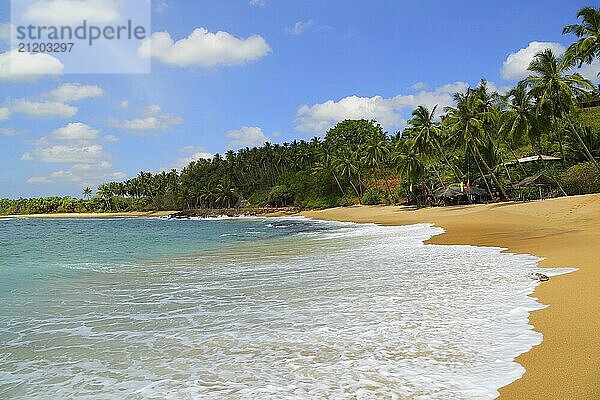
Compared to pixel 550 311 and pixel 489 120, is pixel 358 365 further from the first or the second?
pixel 489 120

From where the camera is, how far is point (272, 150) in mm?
98875

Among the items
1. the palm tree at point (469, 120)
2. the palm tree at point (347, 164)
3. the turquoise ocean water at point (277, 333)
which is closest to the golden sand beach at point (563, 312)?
the turquoise ocean water at point (277, 333)

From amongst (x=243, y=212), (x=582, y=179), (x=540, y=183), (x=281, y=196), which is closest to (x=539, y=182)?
(x=540, y=183)

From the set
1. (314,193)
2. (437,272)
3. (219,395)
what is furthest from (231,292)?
(314,193)

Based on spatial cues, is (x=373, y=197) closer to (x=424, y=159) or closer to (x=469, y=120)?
(x=424, y=159)

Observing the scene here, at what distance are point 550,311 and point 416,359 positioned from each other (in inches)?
119

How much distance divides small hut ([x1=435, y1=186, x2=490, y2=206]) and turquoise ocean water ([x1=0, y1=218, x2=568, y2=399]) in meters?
34.1

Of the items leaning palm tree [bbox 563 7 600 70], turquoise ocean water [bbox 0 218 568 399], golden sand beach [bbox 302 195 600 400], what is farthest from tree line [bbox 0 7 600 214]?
turquoise ocean water [bbox 0 218 568 399]

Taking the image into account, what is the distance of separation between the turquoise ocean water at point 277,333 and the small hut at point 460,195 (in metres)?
34.1

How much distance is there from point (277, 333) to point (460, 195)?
45.9 m

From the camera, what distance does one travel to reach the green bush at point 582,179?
3406cm

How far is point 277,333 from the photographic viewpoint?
6914mm

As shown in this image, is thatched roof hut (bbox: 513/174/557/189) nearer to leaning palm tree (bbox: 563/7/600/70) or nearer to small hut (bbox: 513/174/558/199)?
small hut (bbox: 513/174/558/199)

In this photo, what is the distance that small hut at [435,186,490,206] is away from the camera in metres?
46.1
